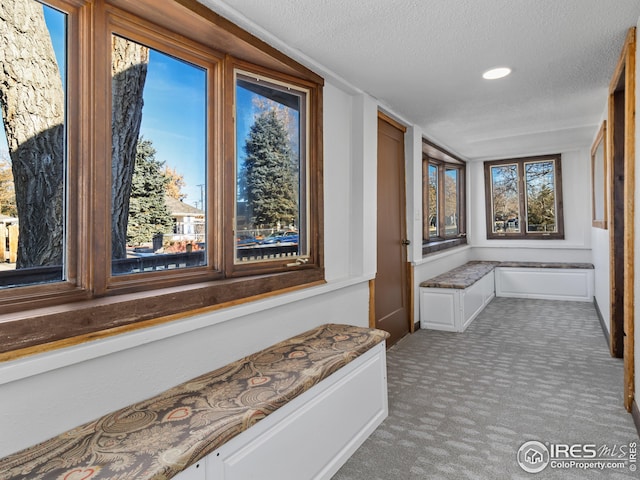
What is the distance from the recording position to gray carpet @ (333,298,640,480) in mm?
2055

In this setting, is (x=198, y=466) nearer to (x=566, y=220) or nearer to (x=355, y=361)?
(x=355, y=361)

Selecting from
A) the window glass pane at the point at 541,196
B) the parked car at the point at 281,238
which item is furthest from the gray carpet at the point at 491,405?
the window glass pane at the point at 541,196

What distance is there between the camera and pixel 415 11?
2.07m

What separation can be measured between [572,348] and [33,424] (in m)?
4.34

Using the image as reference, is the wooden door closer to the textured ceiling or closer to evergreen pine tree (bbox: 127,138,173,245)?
the textured ceiling

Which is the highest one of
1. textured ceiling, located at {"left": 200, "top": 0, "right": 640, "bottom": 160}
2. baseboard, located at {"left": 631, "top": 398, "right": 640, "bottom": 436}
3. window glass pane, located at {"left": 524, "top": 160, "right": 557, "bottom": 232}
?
textured ceiling, located at {"left": 200, "top": 0, "right": 640, "bottom": 160}

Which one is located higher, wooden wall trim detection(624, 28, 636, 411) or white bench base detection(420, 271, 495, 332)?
wooden wall trim detection(624, 28, 636, 411)

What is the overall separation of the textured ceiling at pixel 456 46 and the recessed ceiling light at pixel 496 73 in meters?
0.05

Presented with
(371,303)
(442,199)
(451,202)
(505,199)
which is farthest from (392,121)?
(505,199)

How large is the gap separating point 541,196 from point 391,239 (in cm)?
397

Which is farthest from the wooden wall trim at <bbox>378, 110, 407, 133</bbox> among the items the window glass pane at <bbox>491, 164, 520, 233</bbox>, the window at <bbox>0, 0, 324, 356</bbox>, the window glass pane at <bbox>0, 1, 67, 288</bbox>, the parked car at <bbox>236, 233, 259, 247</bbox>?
the window glass pane at <bbox>491, 164, 520, 233</bbox>

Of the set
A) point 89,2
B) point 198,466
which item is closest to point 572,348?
point 198,466

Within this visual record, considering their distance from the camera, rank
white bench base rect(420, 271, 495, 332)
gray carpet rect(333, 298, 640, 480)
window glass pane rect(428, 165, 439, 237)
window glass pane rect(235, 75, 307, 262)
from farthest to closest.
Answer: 1. window glass pane rect(428, 165, 439, 237)
2. white bench base rect(420, 271, 495, 332)
3. window glass pane rect(235, 75, 307, 262)
4. gray carpet rect(333, 298, 640, 480)

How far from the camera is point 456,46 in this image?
2506mm
